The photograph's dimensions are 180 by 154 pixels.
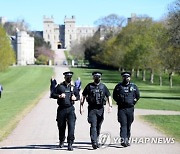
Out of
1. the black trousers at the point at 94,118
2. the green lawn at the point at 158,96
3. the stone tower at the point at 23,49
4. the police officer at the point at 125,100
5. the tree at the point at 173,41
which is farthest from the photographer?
the stone tower at the point at 23,49

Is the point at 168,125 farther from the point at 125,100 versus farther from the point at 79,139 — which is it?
the point at 125,100

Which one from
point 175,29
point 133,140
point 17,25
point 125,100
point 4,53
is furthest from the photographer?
point 17,25

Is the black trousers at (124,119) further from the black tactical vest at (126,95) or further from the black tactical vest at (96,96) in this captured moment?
the black tactical vest at (96,96)

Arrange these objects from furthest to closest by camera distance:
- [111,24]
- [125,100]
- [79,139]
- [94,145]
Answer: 1. [111,24]
2. [79,139]
3. [125,100]
4. [94,145]

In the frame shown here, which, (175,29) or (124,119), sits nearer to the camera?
(124,119)

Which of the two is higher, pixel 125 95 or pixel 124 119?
pixel 125 95

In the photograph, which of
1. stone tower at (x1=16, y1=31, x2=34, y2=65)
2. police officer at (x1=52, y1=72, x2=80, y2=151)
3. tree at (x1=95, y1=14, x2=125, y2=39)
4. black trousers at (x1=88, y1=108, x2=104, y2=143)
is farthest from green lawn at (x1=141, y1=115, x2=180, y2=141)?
stone tower at (x1=16, y1=31, x2=34, y2=65)

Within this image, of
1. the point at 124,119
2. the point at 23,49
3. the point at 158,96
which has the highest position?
the point at 23,49

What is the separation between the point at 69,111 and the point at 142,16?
260 feet

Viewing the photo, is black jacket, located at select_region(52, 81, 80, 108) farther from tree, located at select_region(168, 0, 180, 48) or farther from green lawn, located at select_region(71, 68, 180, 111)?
tree, located at select_region(168, 0, 180, 48)

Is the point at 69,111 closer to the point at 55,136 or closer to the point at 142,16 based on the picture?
the point at 55,136

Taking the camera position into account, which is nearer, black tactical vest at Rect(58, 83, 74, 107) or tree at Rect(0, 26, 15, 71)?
black tactical vest at Rect(58, 83, 74, 107)

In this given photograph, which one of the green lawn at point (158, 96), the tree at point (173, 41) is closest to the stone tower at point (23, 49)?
the green lawn at point (158, 96)

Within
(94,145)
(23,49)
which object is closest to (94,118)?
(94,145)
